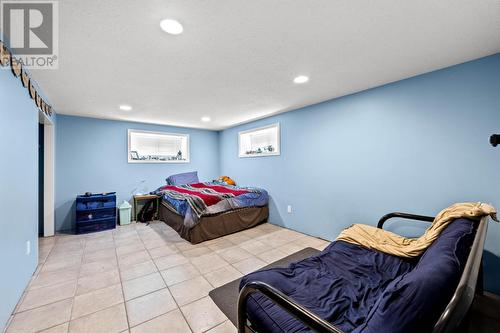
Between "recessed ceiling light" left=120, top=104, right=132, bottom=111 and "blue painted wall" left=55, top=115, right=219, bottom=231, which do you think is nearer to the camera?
"recessed ceiling light" left=120, top=104, right=132, bottom=111

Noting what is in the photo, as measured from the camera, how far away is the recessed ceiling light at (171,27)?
1.49m

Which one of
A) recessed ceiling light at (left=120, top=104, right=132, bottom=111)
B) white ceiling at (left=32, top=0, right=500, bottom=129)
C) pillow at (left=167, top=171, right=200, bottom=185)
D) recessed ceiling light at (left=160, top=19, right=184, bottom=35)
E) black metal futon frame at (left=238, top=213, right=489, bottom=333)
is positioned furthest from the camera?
pillow at (left=167, top=171, right=200, bottom=185)

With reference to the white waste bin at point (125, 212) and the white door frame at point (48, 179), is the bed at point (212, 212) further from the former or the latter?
the white door frame at point (48, 179)

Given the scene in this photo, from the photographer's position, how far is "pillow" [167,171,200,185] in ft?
16.5

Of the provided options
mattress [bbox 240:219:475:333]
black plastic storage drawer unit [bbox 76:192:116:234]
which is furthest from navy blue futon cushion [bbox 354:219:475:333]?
black plastic storage drawer unit [bbox 76:192:116:234]

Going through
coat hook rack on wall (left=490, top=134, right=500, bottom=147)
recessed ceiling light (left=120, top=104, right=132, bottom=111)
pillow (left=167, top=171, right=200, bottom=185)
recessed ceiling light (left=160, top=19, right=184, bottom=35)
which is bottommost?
pillow (left=167, top=171, right=200, bottom=185)

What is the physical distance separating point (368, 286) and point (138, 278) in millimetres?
2315

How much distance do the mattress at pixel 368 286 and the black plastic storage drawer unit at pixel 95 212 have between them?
371 centimetres

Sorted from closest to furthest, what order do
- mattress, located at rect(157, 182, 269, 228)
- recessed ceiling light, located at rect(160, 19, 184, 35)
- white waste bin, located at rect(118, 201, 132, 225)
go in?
recessed ceiling light, located at rect(160, 19, 184, 35), mattress, located at rect(157, 182, 269, 228), white waste bin, located at rect(118, 201, 132, 225)

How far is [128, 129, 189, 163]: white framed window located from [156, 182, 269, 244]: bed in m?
1.10

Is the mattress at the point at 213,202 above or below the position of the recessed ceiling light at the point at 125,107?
below

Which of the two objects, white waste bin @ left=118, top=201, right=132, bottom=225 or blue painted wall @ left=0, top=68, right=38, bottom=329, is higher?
blue painted wall @ left=0, top=68, right=38, bottom=329

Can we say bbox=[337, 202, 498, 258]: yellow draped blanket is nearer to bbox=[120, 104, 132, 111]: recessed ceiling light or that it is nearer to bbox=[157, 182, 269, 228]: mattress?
bbox=[157, 182, 269, 228]: mattress

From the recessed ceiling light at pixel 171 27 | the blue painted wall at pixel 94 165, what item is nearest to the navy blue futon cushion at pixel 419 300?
the recessed ceiling light at pixel 171 27
